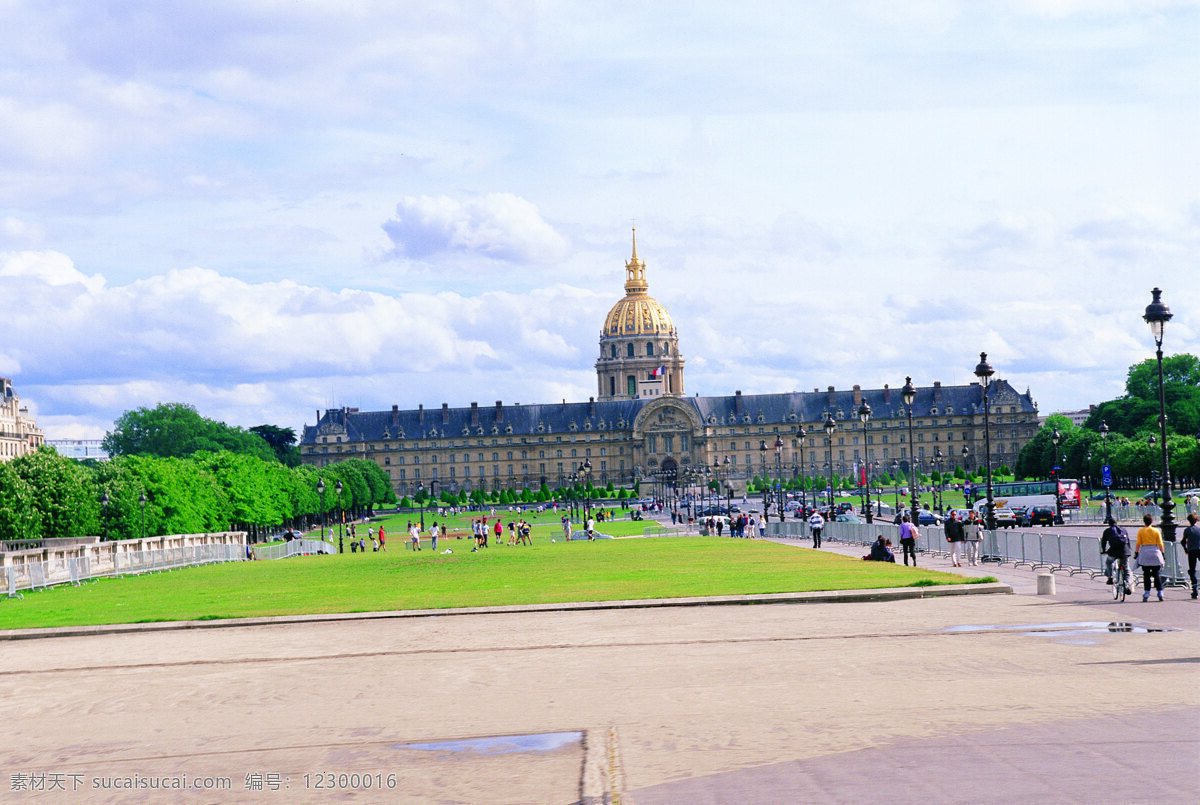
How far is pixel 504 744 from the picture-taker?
1184 cm

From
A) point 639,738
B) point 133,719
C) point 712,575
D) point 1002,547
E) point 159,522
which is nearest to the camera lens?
point 639,738

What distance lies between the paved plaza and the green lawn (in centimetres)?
463

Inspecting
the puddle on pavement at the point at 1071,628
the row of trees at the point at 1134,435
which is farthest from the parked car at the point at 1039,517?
the row of trees at the point at 1134,435

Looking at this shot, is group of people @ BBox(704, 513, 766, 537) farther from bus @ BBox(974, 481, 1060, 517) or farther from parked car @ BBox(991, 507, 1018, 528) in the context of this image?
parked car @ BBox(991, 507, 1018, 528)

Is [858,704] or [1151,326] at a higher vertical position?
[1151,326]

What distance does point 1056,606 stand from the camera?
2239cm

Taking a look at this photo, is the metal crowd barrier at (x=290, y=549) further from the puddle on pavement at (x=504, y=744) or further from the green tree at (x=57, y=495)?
the puddle on pavement at (x=504, y=744)

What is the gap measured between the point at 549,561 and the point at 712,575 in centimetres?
1219

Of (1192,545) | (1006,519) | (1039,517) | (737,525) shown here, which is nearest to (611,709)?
(1192,545)

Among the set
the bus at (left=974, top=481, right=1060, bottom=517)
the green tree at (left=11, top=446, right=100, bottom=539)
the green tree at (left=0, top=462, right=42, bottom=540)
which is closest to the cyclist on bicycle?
the bus at (left=974, top=481, right=1060, bottom=517)

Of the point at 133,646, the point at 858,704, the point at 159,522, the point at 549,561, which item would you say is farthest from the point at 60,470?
the point at 858,704

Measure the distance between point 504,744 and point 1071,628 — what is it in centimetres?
1006

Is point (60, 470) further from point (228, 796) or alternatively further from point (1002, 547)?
point (228, 796)

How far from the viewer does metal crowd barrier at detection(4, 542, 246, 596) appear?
37.7 metres
